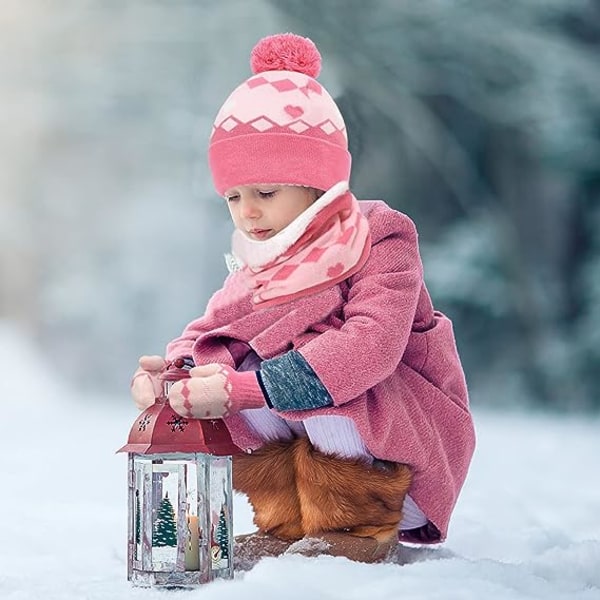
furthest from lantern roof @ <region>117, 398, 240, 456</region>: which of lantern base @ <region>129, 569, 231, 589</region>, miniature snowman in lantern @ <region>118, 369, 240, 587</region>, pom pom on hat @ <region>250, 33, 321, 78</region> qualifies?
pom pom on hat @ <region>250, 33, 321, 78</region>

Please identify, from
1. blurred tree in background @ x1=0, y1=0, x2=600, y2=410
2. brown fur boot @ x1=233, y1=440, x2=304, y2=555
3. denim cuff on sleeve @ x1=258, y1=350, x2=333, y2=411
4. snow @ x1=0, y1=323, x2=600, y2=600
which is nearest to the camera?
snow @ x1=0, y1=323, x2=600, y2=600

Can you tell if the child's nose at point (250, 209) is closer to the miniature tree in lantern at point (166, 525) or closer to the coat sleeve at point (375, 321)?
the coat sleeve at point (375, 321)

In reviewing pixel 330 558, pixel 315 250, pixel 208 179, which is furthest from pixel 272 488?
pixel 208 179

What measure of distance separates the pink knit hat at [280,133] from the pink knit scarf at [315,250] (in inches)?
1.4

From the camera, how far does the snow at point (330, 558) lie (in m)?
0.95

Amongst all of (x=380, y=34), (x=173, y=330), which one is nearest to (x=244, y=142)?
(x=173, y=330)

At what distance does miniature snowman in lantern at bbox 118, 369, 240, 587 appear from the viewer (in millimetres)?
995

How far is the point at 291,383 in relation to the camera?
1050mm

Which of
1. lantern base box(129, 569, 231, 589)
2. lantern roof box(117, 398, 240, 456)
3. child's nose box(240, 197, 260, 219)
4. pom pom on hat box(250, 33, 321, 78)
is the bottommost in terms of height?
lantern base box(129, 569, 231, 589)

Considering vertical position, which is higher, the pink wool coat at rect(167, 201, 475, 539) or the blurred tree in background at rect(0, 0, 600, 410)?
the blurred tree in background at rect(0, 0, 600, 410)

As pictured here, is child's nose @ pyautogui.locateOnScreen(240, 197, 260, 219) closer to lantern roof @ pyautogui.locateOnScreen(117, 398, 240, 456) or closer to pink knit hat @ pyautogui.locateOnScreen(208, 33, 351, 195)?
pink knit hat @ pyautogui.locateOnScreen(208, 33, 351, 195)

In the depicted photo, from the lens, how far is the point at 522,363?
12.2ft

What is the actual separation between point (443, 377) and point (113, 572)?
40 centimetres

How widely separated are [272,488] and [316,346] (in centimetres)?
19
